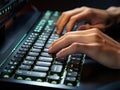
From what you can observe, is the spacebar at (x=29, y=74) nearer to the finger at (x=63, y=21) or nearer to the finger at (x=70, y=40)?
the finger at (x=70, y=40)

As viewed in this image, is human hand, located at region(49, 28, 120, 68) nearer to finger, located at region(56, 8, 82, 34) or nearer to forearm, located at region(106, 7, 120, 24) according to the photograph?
finger, located at region(56, 8, 82, 34)

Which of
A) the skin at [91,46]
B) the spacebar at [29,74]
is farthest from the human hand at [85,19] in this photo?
the spacebar at [29,74]

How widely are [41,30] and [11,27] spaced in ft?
0.41

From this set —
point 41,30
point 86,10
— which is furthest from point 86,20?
point 41,30

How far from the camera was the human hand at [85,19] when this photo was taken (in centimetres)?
75

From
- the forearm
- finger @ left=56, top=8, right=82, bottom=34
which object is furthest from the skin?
the forearm

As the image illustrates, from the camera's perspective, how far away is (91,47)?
568 millimetres

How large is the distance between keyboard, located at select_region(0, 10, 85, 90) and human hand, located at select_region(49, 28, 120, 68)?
0.02 meters

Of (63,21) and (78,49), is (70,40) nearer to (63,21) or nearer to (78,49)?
(78,49)

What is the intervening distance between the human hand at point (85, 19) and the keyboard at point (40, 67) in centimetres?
10

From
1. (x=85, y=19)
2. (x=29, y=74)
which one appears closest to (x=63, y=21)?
(x=85, y=19)

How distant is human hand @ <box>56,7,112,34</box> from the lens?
749mm

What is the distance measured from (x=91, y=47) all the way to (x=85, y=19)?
243 millimetres

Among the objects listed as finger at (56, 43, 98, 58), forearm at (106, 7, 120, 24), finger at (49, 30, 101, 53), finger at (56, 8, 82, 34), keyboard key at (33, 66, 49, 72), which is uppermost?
forearm at (106, 7, 120, 24)
